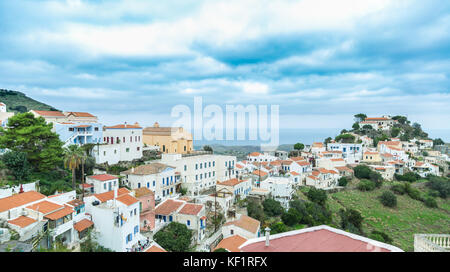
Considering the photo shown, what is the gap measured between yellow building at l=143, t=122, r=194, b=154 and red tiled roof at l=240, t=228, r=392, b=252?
32.3 m

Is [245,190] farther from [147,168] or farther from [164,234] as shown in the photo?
[164,234]

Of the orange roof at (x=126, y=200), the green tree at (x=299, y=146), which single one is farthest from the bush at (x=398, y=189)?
the orange roof at (x=126, y=200)

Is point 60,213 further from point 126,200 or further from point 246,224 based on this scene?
point 246,224

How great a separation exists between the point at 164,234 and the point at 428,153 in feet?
253

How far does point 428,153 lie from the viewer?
6850cm

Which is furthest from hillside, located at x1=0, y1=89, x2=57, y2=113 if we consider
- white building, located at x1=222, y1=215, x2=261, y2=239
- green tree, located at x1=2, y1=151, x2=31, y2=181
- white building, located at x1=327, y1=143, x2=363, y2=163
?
white building, located at x1=327, y1=143, x2=363, y2=163

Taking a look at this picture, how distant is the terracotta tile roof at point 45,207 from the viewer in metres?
14.3

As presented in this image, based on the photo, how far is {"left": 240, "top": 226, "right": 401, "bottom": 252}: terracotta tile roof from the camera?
5480 millimetres

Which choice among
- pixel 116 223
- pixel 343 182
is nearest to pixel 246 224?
pixel 116 223

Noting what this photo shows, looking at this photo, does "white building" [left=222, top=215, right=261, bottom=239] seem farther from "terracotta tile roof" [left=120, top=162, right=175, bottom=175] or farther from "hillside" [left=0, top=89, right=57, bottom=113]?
"hillside" [left=0, top=89, right=57, bottom=113]

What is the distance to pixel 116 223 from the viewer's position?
15.9 metres

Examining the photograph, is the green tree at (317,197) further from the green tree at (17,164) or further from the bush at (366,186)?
the green tree at (17,164)

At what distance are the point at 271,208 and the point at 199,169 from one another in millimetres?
9020
